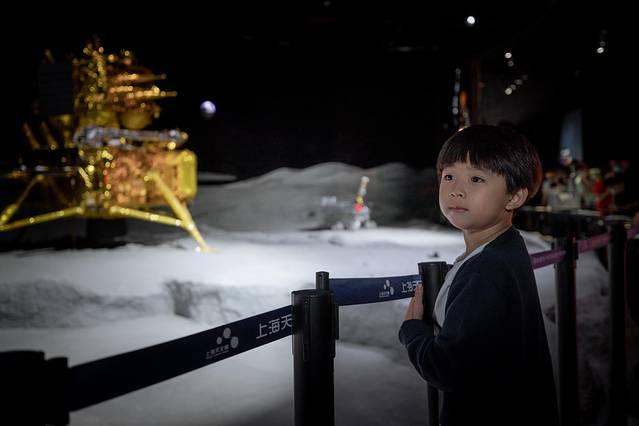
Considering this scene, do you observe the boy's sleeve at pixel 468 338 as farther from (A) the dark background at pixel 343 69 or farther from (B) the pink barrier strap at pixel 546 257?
(A) the dark background at pixel 343 69

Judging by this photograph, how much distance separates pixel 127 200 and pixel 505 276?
4.67m

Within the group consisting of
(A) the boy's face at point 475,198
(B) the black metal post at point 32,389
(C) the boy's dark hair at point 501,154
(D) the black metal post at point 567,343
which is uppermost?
(C) the boy's dark hair at point 501,154

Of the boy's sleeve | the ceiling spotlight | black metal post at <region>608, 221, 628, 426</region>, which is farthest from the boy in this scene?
the ceiling spotlight

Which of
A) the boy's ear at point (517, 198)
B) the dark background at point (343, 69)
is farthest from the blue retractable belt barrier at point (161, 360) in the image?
the dark background at point (343, 69)

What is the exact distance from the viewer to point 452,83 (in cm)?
825

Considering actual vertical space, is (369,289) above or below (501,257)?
below

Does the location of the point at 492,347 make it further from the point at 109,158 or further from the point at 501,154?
the point at 109,158

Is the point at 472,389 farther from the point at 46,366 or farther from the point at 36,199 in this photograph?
the point at 36,199

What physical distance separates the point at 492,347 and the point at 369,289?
58 centimetres

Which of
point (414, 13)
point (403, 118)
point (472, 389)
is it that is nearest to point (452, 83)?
point (403, 118)

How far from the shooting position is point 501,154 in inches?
45.1

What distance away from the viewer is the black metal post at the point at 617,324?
9.20 ft

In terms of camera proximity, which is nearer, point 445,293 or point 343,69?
point 445,293

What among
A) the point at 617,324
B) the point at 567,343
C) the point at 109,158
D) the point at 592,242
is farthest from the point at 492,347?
the point at 109,158
